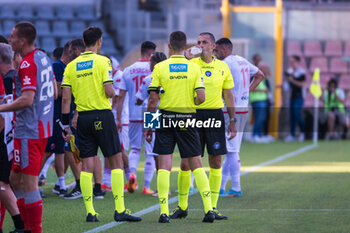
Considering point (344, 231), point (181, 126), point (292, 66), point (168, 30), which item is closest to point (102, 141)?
point (181, 126)

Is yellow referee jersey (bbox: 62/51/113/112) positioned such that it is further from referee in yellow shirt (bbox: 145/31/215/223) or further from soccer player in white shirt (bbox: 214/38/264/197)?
soccer player in white shirt (bbox: 214/38/264/197)

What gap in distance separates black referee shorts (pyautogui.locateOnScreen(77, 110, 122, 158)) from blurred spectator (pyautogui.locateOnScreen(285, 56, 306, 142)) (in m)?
13.9

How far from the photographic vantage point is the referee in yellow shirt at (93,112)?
25.2 ft

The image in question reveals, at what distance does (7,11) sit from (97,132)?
18.5 metres

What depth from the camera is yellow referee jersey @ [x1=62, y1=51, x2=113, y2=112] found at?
7688 mm

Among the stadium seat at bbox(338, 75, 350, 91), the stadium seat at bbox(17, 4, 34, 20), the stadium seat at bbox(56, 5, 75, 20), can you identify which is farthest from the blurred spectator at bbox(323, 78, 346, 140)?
the stadium seat at bbox(17, 4, 34, 20)

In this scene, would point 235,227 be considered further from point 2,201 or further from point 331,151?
point 331,151

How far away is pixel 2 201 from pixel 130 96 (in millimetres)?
4152

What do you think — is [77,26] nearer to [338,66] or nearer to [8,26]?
[8,26]

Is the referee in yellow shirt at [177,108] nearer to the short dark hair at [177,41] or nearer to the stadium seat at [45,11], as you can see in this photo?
the short dark hair at [177,41]

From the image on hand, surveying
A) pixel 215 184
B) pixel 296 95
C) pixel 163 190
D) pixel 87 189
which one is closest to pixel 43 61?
pixel 87 189

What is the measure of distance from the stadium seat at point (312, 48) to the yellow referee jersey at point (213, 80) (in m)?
15.7

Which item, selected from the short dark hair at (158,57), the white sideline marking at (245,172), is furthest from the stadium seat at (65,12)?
the short dark hair at (158,57)

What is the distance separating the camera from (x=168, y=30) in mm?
23422
